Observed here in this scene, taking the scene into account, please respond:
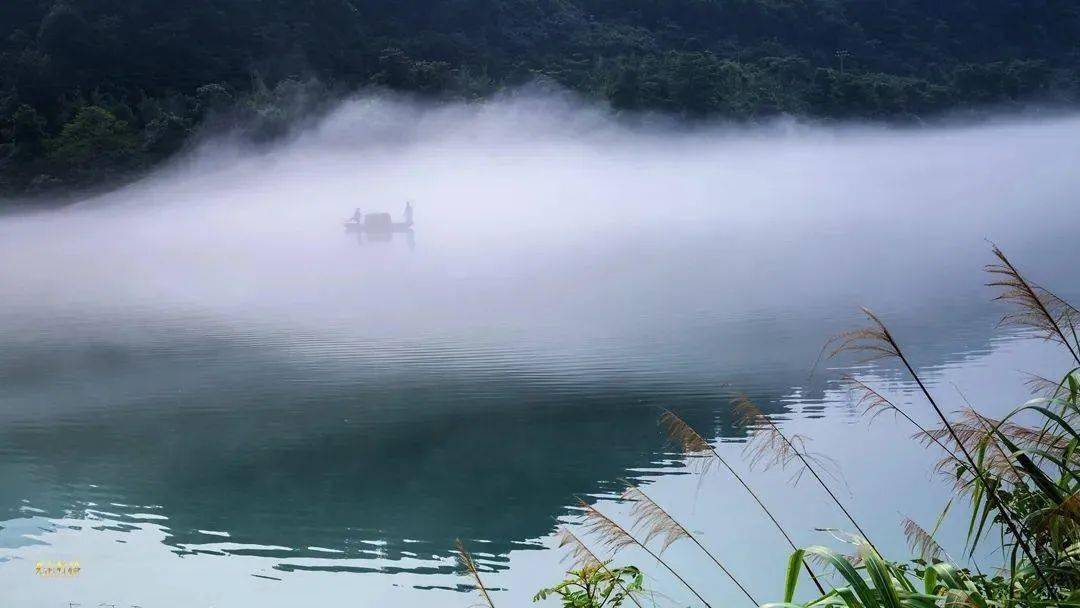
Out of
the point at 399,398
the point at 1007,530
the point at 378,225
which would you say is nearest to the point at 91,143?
the point at 378,225

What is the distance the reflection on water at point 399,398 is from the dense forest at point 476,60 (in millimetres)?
13372

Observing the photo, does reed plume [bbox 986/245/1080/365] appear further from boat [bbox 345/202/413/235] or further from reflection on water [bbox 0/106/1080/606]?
boat [bbox 345/202/413/235]

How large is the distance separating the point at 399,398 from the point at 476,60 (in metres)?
34.6

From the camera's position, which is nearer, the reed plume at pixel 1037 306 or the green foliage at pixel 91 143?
the reed plume at pixel 1037 306

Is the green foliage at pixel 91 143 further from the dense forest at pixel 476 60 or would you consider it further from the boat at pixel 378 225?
the boat at pixel 378 225

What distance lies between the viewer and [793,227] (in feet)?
98.1

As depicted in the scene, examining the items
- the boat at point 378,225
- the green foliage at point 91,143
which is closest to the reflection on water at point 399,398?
the boat at point 378,225

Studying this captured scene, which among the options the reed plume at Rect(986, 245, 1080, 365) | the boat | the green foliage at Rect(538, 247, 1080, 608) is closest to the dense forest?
the boat

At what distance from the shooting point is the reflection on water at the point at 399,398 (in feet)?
20.3

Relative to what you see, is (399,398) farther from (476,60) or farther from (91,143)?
(476,60)

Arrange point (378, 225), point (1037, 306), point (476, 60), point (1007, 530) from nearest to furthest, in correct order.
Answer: point (1037, 306) < point (1007, 530) < point (378, 225) < point (476, 60)

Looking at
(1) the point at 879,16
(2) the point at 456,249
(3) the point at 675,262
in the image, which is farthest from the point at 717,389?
(1) the point at 879,16

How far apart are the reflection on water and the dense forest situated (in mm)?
13372

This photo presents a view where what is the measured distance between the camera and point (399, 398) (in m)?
9.98
